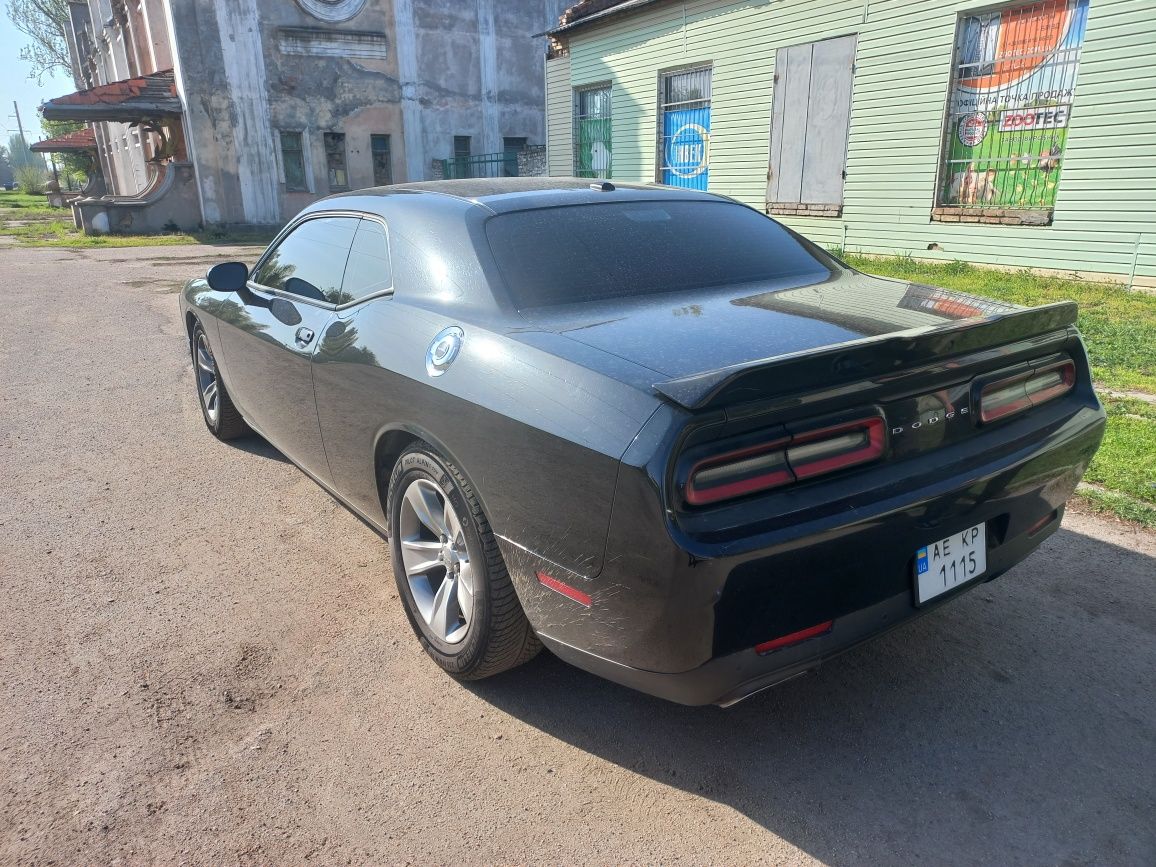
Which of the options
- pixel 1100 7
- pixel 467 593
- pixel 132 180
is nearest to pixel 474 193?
pixel 467 593

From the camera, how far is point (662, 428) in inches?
74.4

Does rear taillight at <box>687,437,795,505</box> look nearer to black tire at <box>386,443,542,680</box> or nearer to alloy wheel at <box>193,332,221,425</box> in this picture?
black tire at <box>386,443,542,680</box>

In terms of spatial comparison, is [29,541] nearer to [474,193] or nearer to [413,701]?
[413,701]

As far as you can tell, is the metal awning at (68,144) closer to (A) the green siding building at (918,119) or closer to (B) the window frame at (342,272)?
(A) the green siding building at (918,119)

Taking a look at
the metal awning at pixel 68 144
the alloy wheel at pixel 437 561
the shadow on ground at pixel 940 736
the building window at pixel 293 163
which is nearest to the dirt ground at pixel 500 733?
the shadow on ground at pixel 940 736

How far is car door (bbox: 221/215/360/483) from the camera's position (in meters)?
3.44

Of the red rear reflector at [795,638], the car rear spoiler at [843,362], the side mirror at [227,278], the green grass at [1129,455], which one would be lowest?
the green grass at [1129,455]

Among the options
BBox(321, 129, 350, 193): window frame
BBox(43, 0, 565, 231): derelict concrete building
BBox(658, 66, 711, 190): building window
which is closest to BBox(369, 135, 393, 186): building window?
BBox(43, 0, 565, 231): derelict concrete building

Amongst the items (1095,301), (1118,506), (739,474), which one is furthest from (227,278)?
(1095,301)

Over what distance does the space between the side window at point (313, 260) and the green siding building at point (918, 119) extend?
867 centimetres

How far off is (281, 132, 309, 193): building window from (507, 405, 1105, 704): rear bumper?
2446 cm

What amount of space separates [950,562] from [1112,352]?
496cm

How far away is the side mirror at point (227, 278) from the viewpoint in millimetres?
4105

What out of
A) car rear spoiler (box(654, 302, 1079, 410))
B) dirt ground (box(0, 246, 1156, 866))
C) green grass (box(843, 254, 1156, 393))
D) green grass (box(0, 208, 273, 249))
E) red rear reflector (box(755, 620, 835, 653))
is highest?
car rear spoiler (box(654, 302, 1079, 410))
